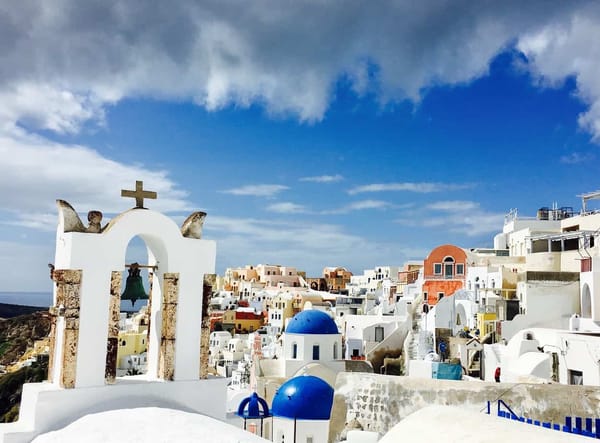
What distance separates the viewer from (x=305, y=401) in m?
16.2

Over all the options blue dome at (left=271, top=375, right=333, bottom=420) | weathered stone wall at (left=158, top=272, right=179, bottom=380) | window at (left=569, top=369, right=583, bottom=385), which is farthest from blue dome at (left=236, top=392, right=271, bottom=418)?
window at (left=569, top=369, right=583, bottom=385)

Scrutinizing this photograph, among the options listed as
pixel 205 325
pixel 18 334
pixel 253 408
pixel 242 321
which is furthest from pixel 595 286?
pixel 18 334

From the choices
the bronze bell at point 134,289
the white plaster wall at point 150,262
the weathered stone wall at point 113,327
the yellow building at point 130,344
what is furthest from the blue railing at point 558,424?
the yellow building at point 130,344

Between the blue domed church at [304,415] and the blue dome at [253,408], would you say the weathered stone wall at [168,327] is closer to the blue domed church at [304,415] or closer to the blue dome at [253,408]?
the blue dome at [253,408]

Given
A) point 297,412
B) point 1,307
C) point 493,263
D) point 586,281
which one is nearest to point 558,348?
point 586,281

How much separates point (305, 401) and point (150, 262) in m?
10.1

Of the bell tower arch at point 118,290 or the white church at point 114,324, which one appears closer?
the white church at point 114,324

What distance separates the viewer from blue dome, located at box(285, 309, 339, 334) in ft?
83.8

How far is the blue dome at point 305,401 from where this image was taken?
1609 centimetres

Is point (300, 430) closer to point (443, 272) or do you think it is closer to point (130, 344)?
point (443, 272)

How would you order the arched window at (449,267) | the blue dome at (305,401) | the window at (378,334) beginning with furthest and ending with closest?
the arched window at (449,267), the window at (378,334), the blue dome at (305,401)

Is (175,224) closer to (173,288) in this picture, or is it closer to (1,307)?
(173,288)

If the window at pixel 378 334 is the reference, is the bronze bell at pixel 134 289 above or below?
above

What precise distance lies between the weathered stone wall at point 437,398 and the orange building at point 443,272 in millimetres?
27814
